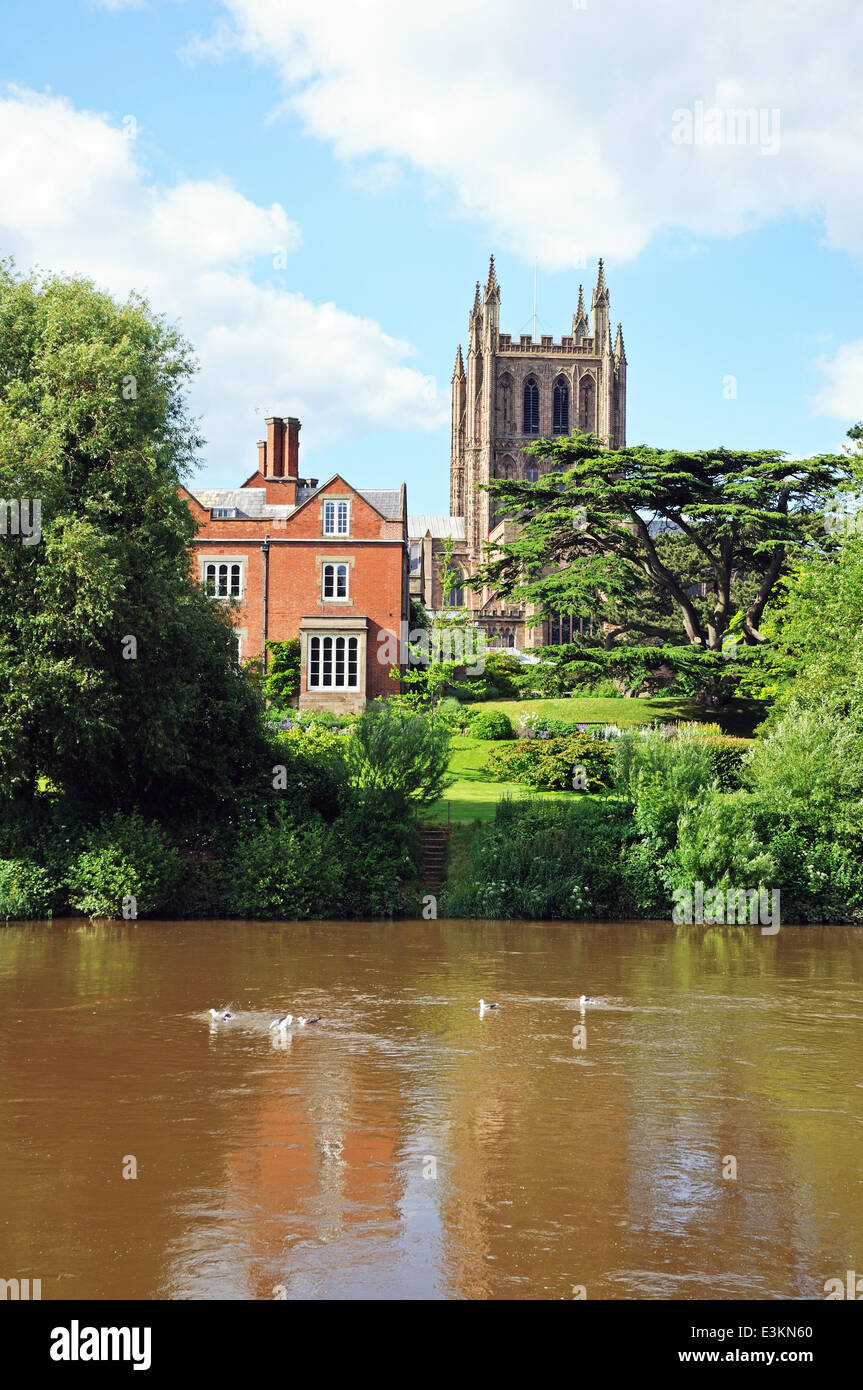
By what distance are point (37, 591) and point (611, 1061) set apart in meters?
15.7

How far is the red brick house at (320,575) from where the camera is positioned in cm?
5012

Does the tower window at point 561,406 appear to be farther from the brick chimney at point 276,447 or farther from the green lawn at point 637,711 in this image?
the green lawn at point 637,711

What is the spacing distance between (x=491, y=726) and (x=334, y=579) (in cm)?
1080

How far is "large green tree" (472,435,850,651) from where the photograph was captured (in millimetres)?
47031

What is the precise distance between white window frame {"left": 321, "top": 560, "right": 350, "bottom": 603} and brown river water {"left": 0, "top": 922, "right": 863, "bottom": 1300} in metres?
29.4

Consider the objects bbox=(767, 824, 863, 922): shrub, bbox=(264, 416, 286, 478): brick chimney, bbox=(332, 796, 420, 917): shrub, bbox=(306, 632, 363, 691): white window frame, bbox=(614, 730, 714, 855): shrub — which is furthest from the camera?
bbox=(264, 416, 286, 478): brick chimney

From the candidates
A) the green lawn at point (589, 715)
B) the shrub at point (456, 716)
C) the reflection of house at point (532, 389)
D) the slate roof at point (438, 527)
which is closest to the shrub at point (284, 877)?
the green lawn at point (589, 715)

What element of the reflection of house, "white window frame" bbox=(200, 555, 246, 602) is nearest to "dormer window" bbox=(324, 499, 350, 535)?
"white window frame" bbox=(200, 555, 246, 602)

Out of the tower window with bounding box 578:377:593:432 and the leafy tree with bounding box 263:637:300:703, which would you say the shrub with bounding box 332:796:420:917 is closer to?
the leafy tree with bounding box 263:637:300:703

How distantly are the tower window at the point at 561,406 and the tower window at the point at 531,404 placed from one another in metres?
1.80

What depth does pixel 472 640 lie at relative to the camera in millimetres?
54188

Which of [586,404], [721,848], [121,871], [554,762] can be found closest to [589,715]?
[554,762]

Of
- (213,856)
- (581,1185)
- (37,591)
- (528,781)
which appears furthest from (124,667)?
(581,1185)
